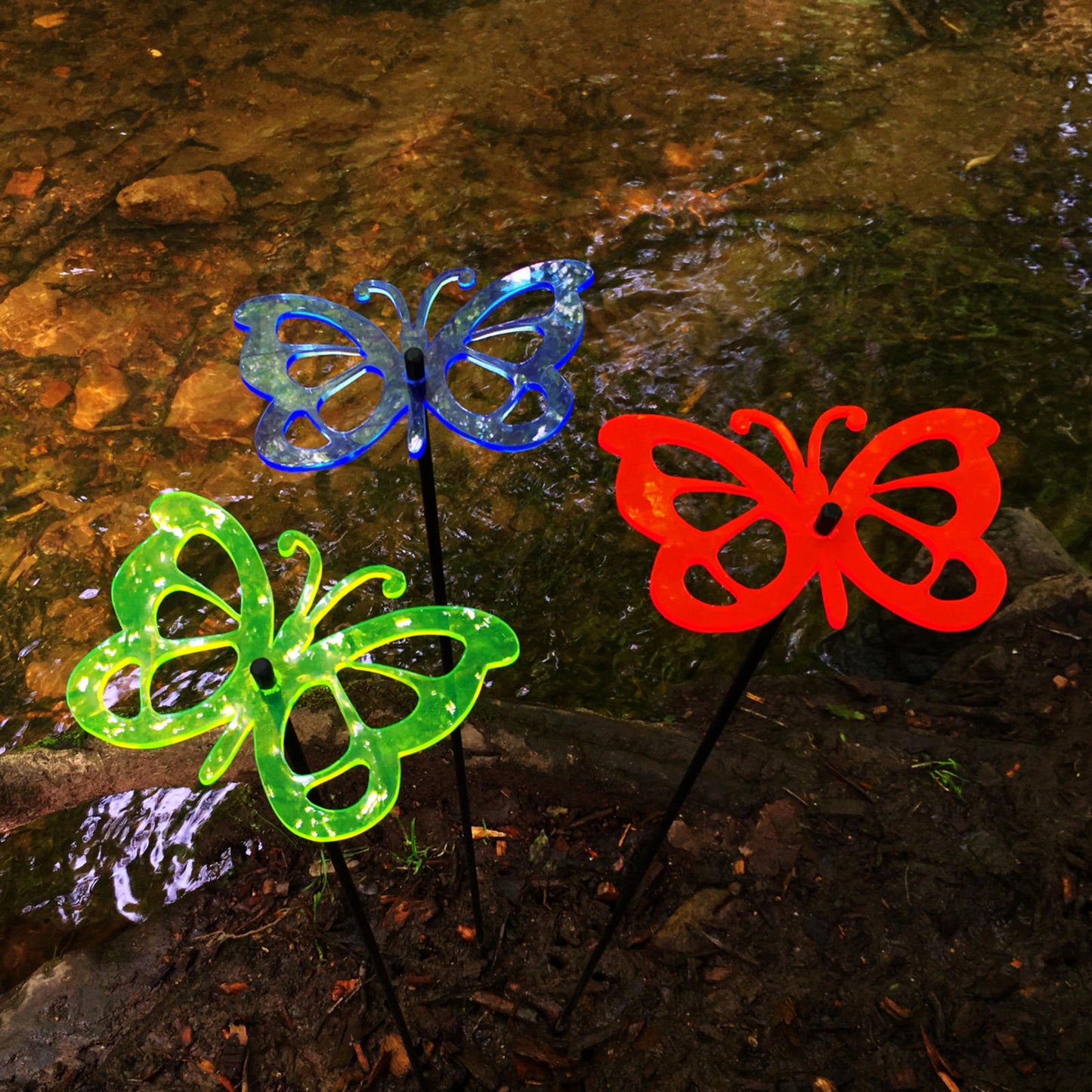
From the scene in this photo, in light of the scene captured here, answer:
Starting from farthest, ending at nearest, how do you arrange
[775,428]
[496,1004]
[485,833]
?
[485,833] → [496,1004] → [775,428]

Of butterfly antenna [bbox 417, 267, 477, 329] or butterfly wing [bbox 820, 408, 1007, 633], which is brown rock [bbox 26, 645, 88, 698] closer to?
butterfly antenna [bbox 417, 267, 477, 329]

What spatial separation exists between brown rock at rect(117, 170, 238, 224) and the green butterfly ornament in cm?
329

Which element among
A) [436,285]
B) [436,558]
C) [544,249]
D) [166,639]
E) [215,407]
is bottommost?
[215,407]

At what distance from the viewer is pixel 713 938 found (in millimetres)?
1773

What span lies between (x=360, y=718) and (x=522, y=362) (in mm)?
565

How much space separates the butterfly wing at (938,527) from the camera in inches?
39.9

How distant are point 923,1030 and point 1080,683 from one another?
1.06 meters

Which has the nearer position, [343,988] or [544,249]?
[343,988]

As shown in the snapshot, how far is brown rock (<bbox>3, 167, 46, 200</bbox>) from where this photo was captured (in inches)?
156

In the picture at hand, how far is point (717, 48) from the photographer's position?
4887mm

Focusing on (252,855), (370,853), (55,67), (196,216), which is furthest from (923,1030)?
(55,67)

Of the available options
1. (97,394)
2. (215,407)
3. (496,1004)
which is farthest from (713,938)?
(97,394)

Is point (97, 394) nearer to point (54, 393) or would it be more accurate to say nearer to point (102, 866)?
point (54, 393)

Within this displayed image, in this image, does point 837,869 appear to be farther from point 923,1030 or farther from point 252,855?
point 252,855
